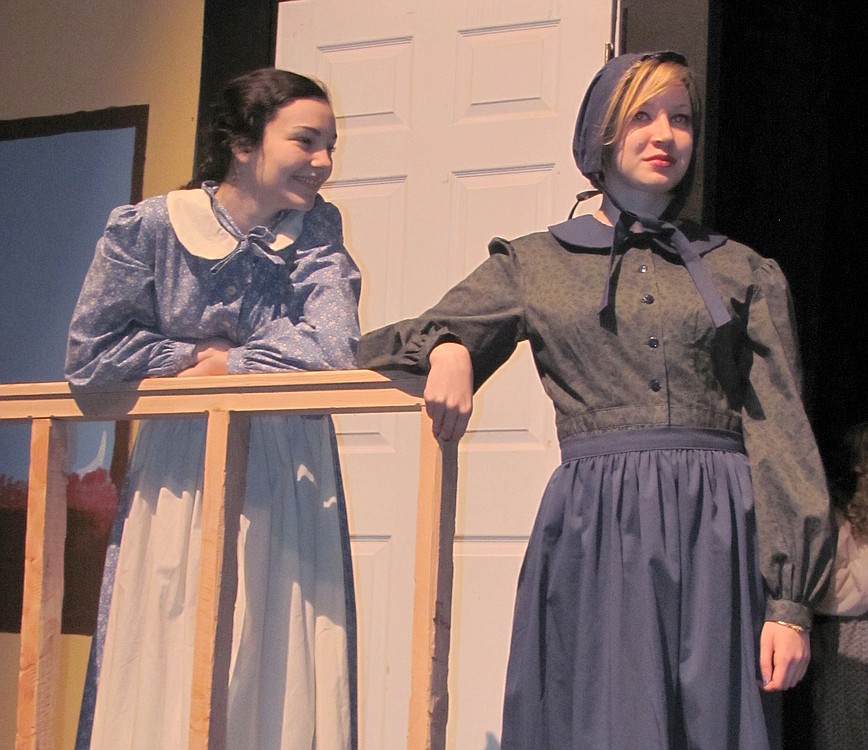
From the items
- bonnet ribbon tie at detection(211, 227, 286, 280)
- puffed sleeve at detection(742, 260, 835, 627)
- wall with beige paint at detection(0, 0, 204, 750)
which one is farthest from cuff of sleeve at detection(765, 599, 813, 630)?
wall with beige paint at detection(0, 0, 204, 750)

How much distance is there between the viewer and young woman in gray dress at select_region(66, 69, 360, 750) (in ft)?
7.34

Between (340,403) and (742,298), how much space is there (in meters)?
0.61

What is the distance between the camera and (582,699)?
1921mm

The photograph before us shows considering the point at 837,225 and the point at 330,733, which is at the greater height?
the point at 837,225

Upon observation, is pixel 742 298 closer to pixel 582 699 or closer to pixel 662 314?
pixel 662 314

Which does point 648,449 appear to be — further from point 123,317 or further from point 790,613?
point 123,317

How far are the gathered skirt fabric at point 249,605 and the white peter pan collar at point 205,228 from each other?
0.30 m

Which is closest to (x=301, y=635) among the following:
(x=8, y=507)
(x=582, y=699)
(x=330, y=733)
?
(x=330, y=733)

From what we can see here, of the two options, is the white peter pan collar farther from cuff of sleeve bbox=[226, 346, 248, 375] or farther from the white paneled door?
the white paneled door

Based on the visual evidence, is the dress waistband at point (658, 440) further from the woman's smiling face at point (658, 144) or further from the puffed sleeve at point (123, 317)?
the puffed sleeve at point (123, 317)

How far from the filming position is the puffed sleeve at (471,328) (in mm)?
2027

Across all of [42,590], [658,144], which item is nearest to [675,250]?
[658,144]

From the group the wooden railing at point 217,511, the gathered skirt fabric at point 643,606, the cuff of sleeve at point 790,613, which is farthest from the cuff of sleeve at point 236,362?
the cuff of sleeve at point 790,613

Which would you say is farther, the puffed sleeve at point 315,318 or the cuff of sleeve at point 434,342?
the puffed sleeve at point 315,318
